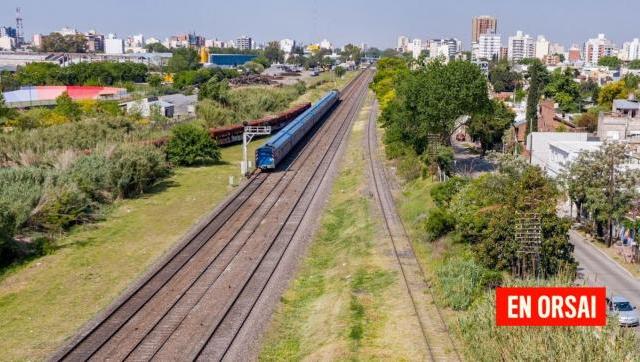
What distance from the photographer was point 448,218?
28469 mm

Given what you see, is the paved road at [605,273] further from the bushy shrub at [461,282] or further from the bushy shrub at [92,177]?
the bushy shrub at [92,177]

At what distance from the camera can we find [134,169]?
4153cm

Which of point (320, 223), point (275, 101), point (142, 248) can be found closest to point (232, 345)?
point (142, 248)

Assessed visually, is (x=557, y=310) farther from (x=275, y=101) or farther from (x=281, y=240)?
(x=275, y=101)

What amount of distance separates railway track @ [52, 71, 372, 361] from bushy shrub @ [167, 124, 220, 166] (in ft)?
36.3

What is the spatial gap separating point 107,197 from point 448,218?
73.5ft

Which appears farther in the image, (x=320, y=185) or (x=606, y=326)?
(x=320, y=185)

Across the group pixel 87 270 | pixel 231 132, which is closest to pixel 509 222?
pixel 87 270

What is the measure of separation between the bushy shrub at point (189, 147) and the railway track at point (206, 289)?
11.1m

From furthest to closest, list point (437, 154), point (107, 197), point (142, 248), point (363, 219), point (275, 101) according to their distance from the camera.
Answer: point (275, 101), point (437, 154), point (107, 197), point (363, 219), point (142, 248)

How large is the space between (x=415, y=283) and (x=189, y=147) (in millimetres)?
32182

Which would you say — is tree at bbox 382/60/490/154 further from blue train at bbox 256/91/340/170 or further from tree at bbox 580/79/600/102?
tree at bbox 580/79/600/102

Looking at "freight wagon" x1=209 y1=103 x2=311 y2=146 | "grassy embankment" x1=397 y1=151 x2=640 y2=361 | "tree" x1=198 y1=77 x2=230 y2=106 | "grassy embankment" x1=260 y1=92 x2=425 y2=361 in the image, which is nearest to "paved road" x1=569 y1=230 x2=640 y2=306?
"grassy embankment" x1=397 y1=151 x2=640 y2=361

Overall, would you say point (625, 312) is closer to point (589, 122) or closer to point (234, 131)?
point (234, 131)
